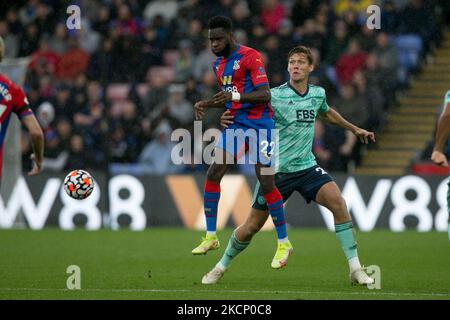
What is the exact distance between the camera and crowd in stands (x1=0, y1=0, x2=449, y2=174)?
22.7 metres

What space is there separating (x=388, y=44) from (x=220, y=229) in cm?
555

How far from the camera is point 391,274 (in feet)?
43.0

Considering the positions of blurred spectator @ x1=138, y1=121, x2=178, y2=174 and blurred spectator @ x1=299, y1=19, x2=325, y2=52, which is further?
blurred spectator @ x1=299, y1=19, x2=325, y2=52

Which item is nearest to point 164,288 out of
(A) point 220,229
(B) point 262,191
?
(B) point 262,191

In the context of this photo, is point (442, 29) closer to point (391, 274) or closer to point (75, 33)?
point (75, 33)

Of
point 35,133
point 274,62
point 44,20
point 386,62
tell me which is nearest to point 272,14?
point 274,62

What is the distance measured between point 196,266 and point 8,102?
15.2 feet

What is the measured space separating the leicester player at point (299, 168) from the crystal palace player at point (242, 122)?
0.56 ft

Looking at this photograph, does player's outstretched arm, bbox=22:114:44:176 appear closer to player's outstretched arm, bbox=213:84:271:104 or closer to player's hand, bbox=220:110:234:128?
player's outstretched arm, bbox=213:84:271:104

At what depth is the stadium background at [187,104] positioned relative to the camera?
21000 millimetres

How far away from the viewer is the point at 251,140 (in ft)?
38.3

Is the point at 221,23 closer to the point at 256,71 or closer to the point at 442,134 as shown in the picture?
the point at 256,71

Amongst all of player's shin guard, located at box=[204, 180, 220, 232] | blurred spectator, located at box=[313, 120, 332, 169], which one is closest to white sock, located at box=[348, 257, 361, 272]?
player's shin guard, located at box=[204, 180, 220, 232]
